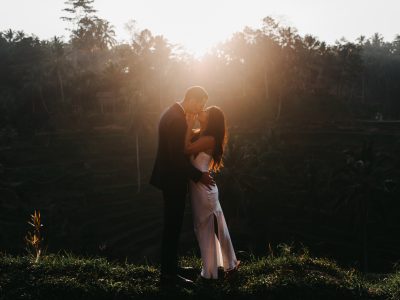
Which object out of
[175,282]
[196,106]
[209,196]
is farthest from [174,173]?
[175,282]

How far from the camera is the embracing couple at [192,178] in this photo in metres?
4.88

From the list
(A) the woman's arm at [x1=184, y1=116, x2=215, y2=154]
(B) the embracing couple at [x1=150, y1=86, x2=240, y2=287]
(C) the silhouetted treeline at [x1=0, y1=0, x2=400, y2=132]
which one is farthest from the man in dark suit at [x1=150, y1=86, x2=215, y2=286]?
(C) the silhouetted treeline at [x1=0, y1=0, x2=400, y2=132]

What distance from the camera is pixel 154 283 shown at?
16.1ft

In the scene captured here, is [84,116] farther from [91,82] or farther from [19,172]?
[19,172]

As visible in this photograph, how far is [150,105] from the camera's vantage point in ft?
194

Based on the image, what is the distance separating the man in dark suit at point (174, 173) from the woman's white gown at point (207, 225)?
15 cm

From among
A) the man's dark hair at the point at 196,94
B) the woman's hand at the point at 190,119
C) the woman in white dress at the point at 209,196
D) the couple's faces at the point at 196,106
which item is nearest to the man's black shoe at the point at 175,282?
the woman in white dress at the point at 209,196

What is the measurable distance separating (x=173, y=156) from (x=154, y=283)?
1.41 m

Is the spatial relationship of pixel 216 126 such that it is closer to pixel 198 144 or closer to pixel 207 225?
pixel 198 144

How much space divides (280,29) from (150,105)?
20579mm

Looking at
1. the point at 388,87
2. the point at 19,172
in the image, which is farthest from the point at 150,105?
the point at 388,87

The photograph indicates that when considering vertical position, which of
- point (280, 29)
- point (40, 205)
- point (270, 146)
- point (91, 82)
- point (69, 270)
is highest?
point (280, 29)

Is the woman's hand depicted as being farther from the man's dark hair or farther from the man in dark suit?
the man's dark hair

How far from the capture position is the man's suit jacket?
4840mm
